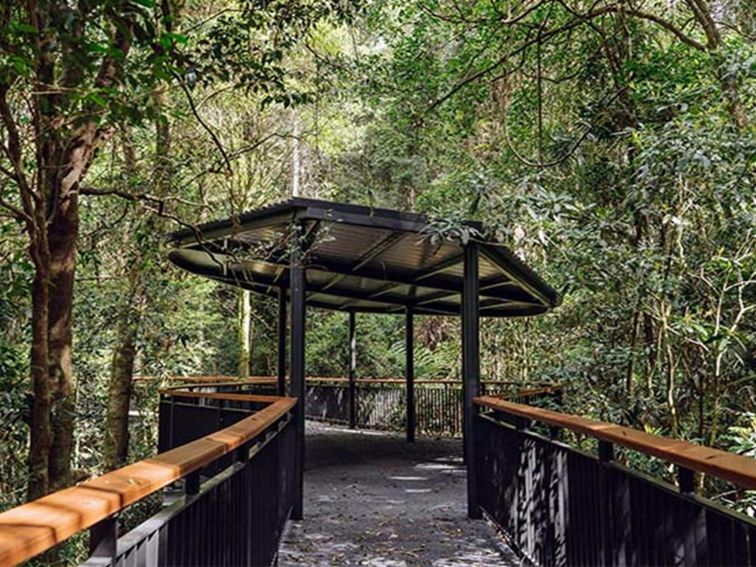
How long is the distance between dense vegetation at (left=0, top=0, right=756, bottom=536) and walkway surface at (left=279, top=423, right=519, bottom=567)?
1791mm

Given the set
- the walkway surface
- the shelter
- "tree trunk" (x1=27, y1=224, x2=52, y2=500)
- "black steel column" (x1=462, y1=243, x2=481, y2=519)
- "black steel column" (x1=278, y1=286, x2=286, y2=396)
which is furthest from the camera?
"black steel column" (x1=278, y1=286, x2=286, y2=396)

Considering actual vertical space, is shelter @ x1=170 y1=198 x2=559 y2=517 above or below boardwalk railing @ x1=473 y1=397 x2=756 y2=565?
above

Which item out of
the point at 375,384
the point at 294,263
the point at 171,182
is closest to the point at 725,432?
the point at 294,263

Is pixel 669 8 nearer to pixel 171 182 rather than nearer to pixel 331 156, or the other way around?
pixel 171 182

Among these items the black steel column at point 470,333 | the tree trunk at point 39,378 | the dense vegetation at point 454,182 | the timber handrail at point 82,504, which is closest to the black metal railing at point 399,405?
the dense vegetation at point 454,182

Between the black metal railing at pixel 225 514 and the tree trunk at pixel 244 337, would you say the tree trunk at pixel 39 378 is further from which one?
the tree trunk at pixel 244 337

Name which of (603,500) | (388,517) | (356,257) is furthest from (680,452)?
(356,257)

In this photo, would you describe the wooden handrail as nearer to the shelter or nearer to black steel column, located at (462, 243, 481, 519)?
black steel column, located at (462, 243, 481, 519)

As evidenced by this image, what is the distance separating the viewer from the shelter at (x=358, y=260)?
545cm

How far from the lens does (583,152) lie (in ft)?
26.7

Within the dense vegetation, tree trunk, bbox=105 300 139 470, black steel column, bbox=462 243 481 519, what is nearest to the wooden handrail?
the dense vegetation

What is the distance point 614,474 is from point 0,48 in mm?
3456

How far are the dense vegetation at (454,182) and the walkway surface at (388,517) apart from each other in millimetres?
1791

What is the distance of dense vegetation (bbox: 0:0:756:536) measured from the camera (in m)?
3.93
